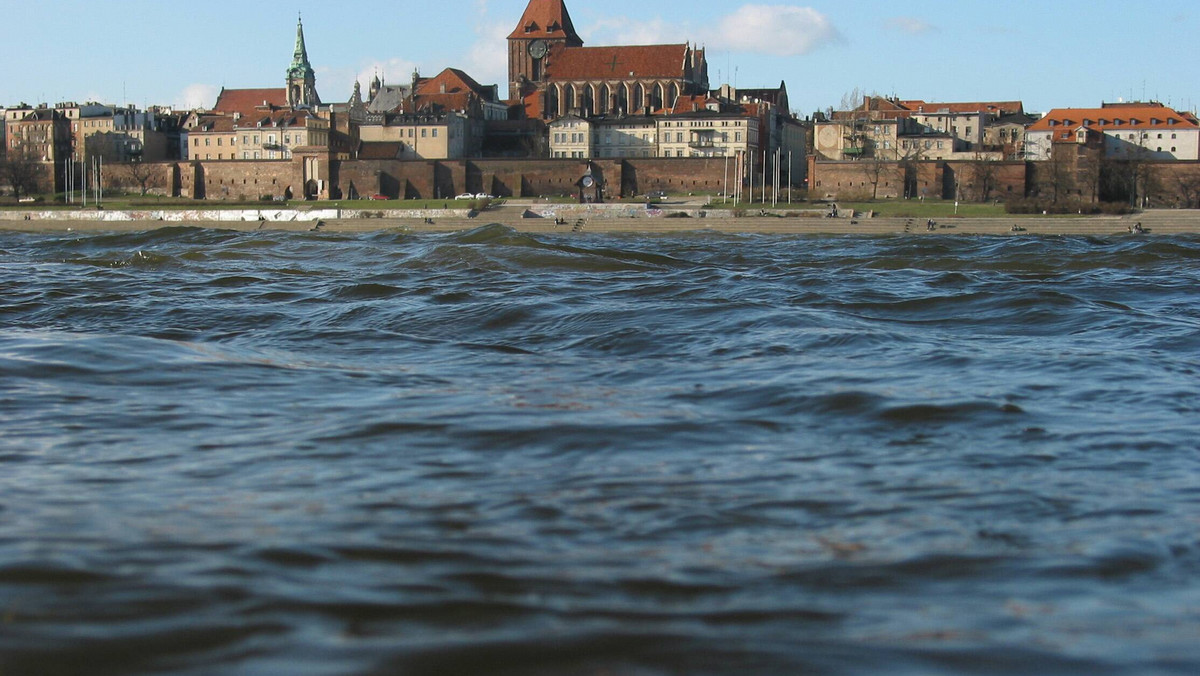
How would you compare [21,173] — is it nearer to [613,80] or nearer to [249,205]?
[249,205]

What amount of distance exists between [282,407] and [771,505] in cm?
306

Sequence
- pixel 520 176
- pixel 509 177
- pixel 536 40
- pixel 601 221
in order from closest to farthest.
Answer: pixel 601 221 → pixel 520 176 → pixel 509 177 → pixel 536 40

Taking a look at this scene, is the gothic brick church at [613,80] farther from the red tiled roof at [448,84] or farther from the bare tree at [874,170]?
the bare tree at [874,170]

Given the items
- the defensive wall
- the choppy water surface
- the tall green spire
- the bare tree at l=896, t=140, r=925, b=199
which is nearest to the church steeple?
the tall green spire

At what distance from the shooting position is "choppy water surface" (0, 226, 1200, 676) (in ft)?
10.6

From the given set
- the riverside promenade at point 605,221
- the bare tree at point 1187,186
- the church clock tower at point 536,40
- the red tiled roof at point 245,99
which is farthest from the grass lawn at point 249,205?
the bare tree at point 1187,186

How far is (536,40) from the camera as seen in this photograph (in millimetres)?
97250

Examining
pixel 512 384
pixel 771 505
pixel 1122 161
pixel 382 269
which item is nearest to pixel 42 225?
pixel 382 269

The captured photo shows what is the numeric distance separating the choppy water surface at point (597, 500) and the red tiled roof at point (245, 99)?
10447 centimetres

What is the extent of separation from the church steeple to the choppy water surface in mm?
107169

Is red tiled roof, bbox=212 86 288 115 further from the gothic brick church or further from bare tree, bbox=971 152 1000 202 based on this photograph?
bare tree, bbox=971 152 1000 202

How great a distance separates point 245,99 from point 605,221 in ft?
241

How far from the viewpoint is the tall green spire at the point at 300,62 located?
388 feet

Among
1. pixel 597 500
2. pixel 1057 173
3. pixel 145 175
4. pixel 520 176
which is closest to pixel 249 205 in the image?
pixel 520 176
